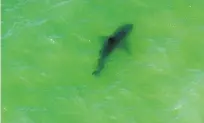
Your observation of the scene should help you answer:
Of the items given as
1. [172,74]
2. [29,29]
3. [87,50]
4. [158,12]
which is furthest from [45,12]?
[172,74]

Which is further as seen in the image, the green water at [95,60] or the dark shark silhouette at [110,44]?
the dark shark silhouette at [110,44]

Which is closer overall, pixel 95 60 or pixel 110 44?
pixel 110 44

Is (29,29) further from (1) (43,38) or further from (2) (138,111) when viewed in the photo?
(2) (138,111)

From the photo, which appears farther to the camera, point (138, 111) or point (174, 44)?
point (174, 44)

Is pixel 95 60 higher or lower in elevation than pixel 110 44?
lower

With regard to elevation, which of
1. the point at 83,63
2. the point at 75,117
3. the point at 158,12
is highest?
the point at 158,12

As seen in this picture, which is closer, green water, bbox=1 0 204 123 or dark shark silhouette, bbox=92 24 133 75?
green water, bbox=1 0 204 123

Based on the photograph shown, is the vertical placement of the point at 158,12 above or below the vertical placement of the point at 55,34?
above
